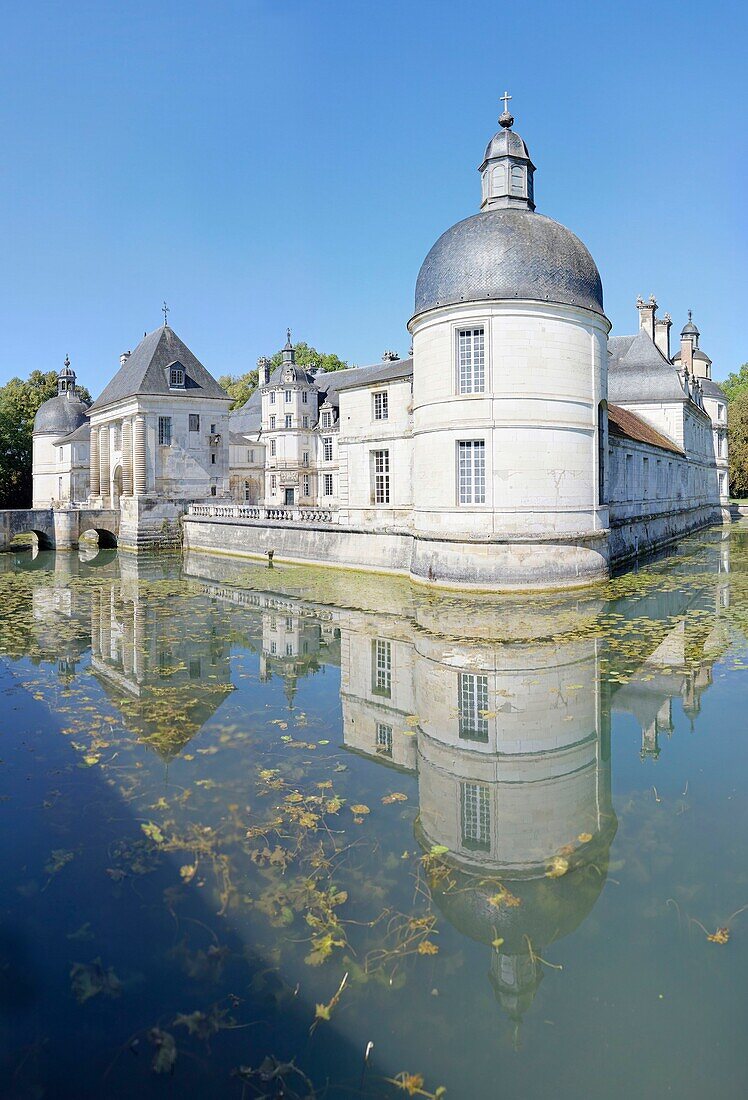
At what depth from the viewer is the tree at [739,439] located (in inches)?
1954

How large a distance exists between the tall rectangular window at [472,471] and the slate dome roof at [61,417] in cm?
3762

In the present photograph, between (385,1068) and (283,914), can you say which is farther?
(283,914)

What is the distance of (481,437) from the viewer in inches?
609

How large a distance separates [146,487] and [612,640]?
24882 mm

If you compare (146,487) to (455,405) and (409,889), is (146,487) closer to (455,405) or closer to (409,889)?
(455,405)

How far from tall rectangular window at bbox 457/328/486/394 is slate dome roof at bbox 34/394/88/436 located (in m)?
37.4

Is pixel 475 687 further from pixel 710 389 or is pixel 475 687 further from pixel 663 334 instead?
pixel 710 389

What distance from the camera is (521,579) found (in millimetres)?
15070

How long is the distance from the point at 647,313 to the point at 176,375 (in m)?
21.6

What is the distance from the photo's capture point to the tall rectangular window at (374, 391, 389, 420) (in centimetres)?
2194

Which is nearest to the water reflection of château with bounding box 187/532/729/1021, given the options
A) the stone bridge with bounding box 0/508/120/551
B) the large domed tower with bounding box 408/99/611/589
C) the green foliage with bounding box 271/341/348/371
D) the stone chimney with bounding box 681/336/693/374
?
the large domed tower with bounding box 408/99/611/589

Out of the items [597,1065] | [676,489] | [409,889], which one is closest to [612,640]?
[409,889]

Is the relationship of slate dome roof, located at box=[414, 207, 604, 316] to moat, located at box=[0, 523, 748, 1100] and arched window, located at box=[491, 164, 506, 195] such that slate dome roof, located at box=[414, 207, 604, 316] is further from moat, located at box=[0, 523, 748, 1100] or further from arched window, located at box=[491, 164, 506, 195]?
moat, located at box=[0, 523, 748, 1100]

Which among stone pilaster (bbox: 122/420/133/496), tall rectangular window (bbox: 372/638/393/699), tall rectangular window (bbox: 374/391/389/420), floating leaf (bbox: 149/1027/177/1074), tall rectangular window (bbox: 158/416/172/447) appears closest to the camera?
floating leaf (bbox: 149/1027/177/1074)
